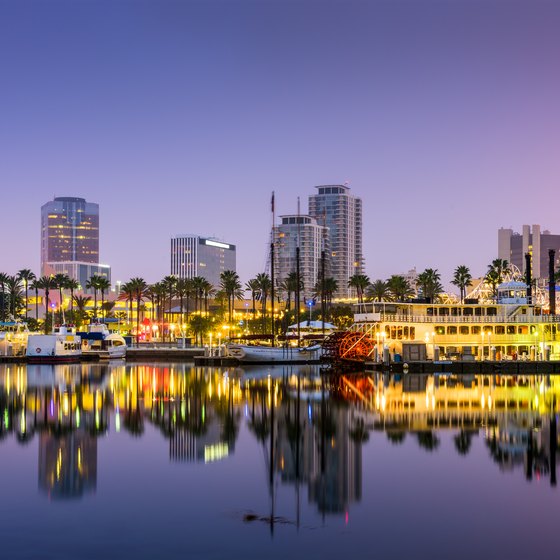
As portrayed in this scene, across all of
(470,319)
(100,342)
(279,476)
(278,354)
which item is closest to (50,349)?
(100,342)

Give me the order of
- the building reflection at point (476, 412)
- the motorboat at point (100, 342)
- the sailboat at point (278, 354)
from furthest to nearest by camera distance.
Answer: the motorboat at point (100, 342)
the sailboat at point (278, 354)
the building reflection at point (476, 412)

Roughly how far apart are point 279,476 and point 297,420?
17.0 metres

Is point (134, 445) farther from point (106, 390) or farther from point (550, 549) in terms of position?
point (106, 390)

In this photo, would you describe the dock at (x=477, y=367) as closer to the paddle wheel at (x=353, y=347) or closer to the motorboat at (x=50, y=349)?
the paddle wheel at (x=353, y=347)

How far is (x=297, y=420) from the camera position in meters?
50.0

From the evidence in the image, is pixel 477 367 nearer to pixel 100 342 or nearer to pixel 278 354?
pixel 278 354

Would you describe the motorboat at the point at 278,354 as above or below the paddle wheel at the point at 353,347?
below

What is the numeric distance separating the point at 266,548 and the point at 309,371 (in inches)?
3146

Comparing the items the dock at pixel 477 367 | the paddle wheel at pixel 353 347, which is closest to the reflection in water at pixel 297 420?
the dock at pixel 477 367

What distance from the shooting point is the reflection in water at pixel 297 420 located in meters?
34.4

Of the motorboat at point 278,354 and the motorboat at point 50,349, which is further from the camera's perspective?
the motorboat at point 50,349

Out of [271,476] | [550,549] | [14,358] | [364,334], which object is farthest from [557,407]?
[14,358]

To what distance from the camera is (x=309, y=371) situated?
102m

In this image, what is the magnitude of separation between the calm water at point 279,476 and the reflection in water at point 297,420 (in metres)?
0.18
